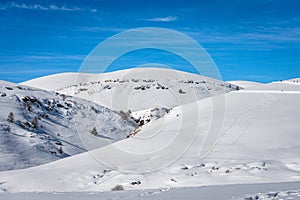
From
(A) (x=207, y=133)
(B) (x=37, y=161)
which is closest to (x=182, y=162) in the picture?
(A) (x=207, y=133)

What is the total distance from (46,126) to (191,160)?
32.2ft

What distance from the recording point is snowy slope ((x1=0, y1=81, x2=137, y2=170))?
50.1 ft

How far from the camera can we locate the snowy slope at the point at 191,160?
9055mm

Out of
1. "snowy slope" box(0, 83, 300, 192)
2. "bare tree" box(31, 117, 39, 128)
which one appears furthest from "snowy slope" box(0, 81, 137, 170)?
"snowy slope" box(0, 83, 300, 192)

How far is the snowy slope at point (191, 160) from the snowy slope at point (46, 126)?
347cm

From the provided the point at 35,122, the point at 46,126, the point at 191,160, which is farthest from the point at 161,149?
the point at 46,126

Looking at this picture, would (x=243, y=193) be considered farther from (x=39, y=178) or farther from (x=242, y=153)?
(x=39, y=178)

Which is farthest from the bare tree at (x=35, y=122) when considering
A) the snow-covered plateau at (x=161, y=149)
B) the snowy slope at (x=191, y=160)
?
the snowy slope at (x=191, y=160)

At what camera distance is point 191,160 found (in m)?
10.4

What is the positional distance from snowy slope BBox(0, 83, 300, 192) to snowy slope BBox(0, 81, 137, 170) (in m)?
3.47

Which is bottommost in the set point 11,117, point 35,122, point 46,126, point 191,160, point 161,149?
point 191,160

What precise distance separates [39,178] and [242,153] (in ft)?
16.7

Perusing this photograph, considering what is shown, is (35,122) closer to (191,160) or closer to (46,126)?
(46,126)

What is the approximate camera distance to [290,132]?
1211 cm
